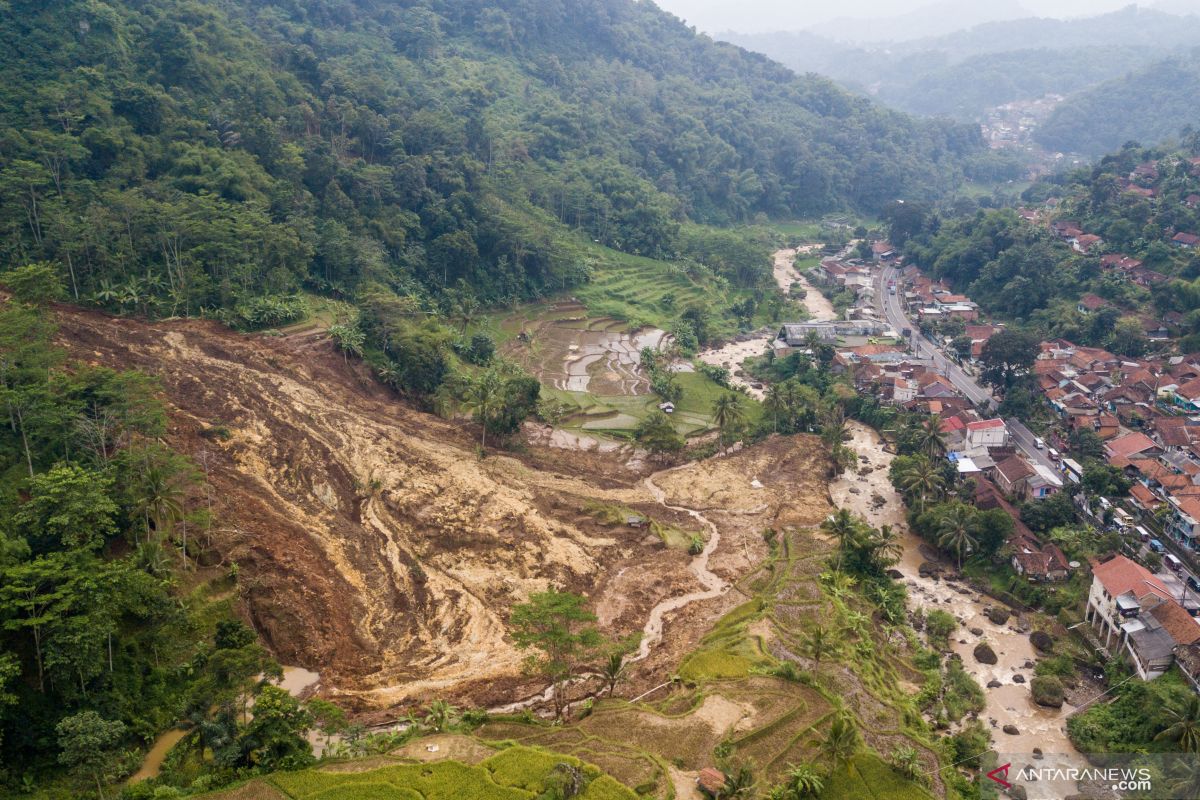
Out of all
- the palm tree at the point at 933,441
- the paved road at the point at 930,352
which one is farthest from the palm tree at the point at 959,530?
the paved road at the point at 930,352

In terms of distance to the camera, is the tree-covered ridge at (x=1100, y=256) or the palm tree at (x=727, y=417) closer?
the palm tree at (x=727, y=417)

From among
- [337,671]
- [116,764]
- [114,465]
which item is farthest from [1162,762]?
[114,465]

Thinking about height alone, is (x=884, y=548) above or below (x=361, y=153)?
below

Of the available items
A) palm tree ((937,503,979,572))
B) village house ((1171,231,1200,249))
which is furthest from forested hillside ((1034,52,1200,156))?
palm tree ((937,503,979,572))

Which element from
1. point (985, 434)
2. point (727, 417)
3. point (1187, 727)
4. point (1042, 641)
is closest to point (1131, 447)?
point (985, 434)

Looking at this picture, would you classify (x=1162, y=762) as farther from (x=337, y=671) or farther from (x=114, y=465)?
(x=114, y=465)

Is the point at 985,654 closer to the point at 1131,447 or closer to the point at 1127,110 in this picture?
the point at 1131,447

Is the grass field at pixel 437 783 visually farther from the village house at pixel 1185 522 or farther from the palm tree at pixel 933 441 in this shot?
the village house at pixel 1185 522
